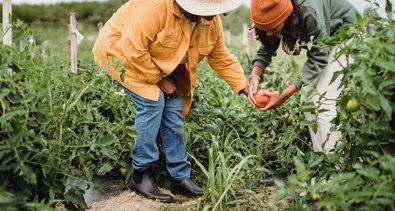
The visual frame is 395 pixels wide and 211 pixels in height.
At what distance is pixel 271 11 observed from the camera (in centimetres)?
305

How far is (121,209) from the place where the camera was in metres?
3.15

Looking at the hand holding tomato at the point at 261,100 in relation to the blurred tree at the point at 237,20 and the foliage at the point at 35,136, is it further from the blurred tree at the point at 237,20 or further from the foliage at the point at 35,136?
the blurred tree at the point at 237,20

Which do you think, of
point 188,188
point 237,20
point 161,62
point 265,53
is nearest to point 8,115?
point 161,62

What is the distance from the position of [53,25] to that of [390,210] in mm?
19061

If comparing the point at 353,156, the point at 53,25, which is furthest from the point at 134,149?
the point at 53,25

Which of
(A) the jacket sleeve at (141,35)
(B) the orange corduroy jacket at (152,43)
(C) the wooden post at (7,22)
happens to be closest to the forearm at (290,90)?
(B) the orange corduroy jacket at (152,43)

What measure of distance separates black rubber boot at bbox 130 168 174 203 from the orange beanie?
108cm

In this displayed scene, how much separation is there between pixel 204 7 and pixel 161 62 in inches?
15.3

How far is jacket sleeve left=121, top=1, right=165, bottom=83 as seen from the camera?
3.05 meters

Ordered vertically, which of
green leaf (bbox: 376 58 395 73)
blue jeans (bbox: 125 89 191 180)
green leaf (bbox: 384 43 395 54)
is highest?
green leaf (bbox: 384 43 395 54)

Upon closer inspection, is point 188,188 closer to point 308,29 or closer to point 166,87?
point 166,87

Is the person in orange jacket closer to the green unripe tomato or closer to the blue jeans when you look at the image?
the blue jeans

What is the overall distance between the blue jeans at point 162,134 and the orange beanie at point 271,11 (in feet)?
2.23

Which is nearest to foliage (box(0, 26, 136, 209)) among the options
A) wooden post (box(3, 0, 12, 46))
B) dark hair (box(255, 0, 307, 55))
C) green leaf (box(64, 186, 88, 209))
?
green leaf (box(64, 186, 88, 209))
